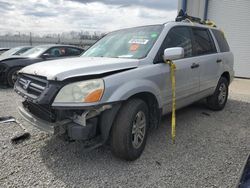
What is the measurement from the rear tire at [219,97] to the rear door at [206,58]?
0.28 m

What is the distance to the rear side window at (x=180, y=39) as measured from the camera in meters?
3.90

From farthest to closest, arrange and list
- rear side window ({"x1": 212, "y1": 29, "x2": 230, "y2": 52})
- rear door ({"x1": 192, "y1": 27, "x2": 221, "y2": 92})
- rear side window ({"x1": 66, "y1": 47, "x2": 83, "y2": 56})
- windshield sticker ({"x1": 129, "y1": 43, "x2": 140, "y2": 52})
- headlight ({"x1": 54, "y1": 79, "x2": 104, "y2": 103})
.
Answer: rear side window ({"x1": 66, "y1": 47, "x2": 83, "y2": 56}), rear side window ({"x1": 212, "y1": 29, "x2": 230, "y2": 52}), rear door ({"x1": 192, "y1": 27, "x2": 221, "y2": 92}), windshield sticker ({"x1": 129, "y1": 43, "x2": 140, "y2": 52}), headlight ({"x1": 54, "y1": 79, "x2": 104, "y2": 103})

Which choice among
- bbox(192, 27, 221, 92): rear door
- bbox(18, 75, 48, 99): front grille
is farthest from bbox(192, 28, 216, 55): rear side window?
bbox(18, 75, 48, 99): front grille

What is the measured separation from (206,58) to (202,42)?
340mm

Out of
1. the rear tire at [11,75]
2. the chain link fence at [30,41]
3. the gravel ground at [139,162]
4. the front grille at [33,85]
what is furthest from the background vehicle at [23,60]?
the chain link fence at [30,41]

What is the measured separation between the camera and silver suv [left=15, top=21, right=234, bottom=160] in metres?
2.75

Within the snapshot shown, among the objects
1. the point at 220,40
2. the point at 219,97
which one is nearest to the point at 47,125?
the point at 219,97

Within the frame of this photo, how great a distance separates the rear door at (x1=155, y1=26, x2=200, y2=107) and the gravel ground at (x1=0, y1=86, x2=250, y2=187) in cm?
66

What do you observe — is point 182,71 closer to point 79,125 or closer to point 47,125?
point 79,125

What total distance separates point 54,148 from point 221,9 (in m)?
11.4

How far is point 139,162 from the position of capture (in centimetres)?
→ 322

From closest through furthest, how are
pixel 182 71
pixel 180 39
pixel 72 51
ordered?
pixel 182 71 → pixel 180 39 → pixel 72 51

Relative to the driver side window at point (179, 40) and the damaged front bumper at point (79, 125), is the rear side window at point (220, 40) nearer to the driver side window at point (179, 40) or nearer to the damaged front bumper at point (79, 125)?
the driver side window at point (179, 40)

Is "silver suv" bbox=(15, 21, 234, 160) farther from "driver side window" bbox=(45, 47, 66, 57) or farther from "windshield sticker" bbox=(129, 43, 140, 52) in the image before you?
"driver side window" bbox=(45, 47, 66, 57)
